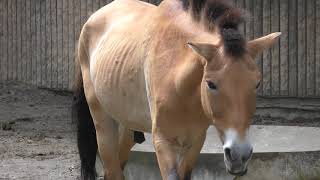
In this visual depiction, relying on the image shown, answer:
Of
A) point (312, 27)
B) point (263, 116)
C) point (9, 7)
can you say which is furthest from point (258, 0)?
point (9, 7)

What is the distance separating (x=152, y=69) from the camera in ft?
13.3

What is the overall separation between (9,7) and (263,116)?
4834 mm

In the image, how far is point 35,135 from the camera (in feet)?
29.5

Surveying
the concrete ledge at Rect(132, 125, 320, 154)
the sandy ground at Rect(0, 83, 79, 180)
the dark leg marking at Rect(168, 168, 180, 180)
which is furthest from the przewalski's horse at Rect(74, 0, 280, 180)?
the sandy ground at Rect(0, 83, 79, 180)

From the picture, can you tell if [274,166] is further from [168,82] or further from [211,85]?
[211,85]

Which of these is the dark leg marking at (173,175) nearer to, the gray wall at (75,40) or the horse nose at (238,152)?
the horse nose at (238,152)

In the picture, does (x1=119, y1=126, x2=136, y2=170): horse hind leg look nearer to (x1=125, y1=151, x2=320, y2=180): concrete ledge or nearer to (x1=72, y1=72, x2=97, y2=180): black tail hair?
(x1=72, y1=72, x2=97, y2=180): black tail hair

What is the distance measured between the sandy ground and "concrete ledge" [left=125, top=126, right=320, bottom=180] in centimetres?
133

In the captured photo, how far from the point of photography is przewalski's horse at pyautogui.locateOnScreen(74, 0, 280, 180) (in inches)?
131

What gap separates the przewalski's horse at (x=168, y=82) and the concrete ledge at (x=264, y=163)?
18 cm

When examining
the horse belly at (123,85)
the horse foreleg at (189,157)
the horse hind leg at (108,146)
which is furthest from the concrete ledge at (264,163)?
the horse foreleg at (189,157)

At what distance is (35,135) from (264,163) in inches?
179

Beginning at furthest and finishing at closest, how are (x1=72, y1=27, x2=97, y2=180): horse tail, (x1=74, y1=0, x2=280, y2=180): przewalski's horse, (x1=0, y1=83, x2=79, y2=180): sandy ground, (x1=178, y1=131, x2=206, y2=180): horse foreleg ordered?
1. (x1=0, y1=83, x2=79, y2=180): sandy ground
2. (x1=72, y1=27, x2=97, y2=180): horse tail
3. (x1=178, y1=131, x2=206, y2=180): horse foreleg
4. (x1=74, y1=0, x2=280, y2=180): przewalski's horse

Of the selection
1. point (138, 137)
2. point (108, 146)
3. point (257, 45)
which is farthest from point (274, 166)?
point (257, 45)
